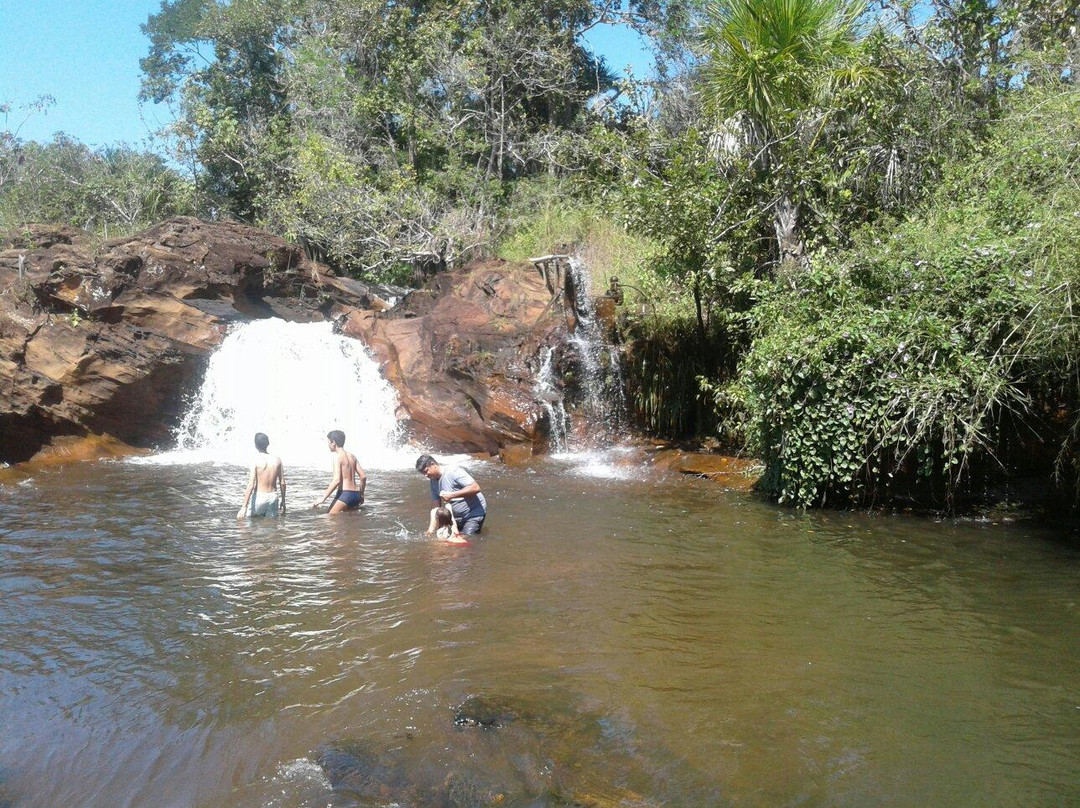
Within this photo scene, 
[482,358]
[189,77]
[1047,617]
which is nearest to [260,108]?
[189,77]

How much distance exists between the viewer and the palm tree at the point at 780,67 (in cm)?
1202

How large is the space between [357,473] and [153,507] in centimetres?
282

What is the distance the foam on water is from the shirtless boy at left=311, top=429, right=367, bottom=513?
16.9ft

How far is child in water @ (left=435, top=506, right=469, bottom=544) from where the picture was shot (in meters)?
9.59

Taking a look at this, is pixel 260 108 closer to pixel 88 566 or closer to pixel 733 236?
pixel 733 236

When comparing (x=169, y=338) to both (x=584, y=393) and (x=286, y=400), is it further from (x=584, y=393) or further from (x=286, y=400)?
(x=584, y=393)

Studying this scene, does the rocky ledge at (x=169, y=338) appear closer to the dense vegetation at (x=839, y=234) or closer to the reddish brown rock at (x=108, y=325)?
the reddish brown rock at (x=108, y=325)

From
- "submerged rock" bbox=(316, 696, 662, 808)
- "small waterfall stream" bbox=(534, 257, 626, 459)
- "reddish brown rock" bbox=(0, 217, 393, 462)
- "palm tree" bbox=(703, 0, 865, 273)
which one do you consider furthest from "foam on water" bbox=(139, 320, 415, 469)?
"submerged rock" bbox=(316, 696, 662, 808)

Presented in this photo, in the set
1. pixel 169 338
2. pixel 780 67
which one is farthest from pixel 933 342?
pixel 169 338

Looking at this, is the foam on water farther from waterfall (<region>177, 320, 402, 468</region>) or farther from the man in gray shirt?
the man in gray shirt

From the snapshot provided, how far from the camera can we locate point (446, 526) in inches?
385

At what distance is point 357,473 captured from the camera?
1118 centimetres

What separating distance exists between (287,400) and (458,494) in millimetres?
9252

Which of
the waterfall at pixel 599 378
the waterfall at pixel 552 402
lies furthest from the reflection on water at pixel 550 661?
the waterfall at pixel 599 378
